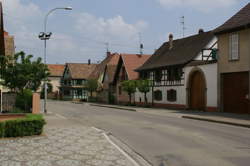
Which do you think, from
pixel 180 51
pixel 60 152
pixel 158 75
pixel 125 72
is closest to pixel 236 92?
pixel 180 51

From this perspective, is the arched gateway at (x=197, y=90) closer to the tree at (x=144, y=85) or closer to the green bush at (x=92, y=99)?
the tree at (x=144, y=85)

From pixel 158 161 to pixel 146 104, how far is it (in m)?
31.3

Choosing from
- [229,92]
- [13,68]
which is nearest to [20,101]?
[13,68]

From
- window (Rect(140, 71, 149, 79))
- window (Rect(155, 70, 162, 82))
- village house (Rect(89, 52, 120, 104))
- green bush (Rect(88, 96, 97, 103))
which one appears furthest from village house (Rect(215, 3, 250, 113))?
green bush (Rect(88, 96, 97, 103))

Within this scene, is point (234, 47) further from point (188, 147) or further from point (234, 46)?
point (188, 147)

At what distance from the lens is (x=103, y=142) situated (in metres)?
10.9

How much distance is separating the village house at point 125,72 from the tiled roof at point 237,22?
21.5 metres

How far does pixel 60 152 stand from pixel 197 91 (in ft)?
74.8

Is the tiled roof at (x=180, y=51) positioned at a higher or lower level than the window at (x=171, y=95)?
higher

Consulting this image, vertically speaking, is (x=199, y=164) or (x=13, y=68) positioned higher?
(x=13, y=68)

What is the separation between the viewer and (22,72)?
2192 centimetres

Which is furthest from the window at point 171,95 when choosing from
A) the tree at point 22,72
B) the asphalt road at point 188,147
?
the asphalt road at point 188,147

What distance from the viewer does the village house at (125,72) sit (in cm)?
4722

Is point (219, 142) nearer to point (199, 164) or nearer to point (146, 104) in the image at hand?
point (199, 164)
